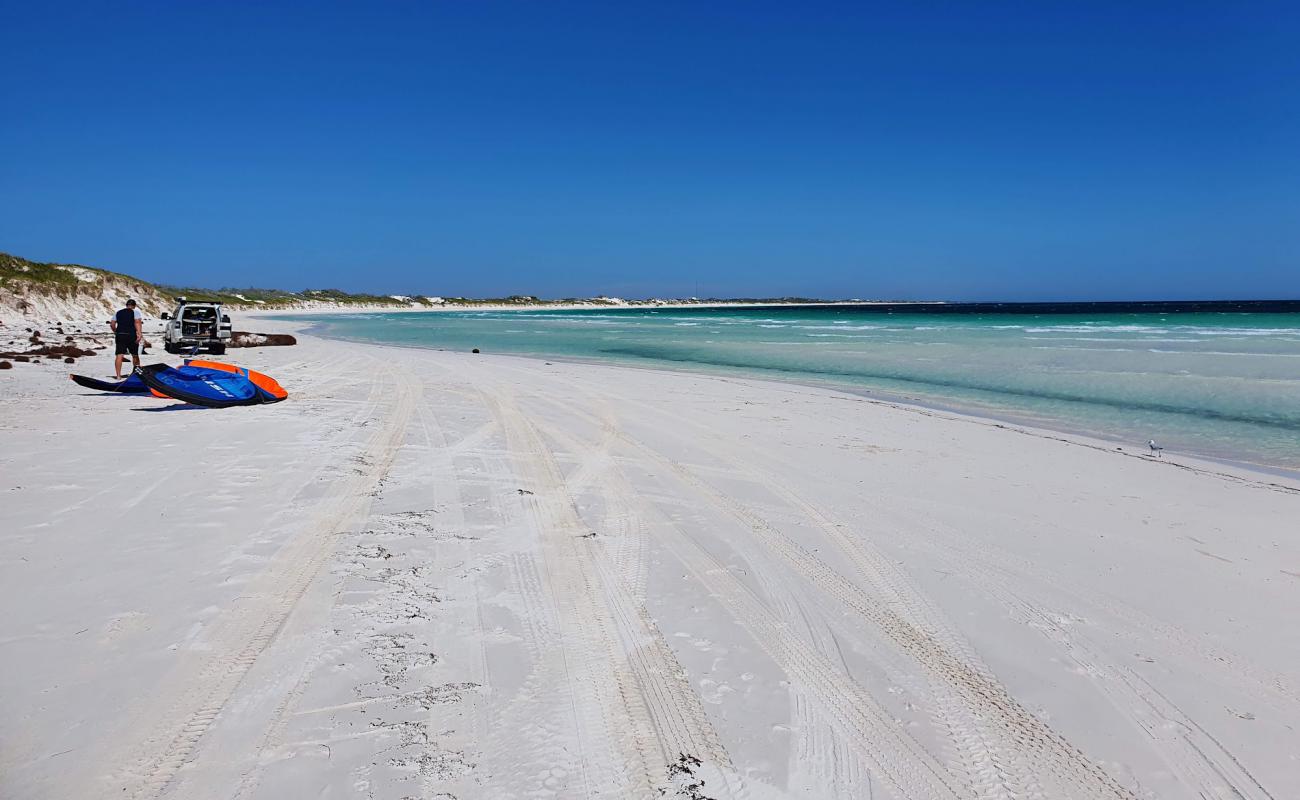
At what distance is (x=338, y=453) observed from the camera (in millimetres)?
7262

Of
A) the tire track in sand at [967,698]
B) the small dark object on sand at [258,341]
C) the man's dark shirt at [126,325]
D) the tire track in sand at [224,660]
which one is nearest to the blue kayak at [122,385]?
the man's dark shirt at [126,325]

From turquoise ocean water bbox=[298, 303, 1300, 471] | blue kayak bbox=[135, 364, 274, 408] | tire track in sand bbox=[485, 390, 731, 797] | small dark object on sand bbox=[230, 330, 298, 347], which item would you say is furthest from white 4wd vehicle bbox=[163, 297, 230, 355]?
tire track in sand bbox=[485, 390, 731, 797]

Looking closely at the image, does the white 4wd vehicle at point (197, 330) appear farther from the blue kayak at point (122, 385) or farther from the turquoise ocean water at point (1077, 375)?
the turquoise ocean water at point (1077, 375)

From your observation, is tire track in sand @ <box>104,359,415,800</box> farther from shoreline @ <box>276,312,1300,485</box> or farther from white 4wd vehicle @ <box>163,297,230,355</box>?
white 4wd vehicle @ <box>163,297,230,355</box>

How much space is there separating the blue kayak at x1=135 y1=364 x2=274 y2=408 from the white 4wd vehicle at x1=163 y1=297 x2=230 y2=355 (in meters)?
8.94

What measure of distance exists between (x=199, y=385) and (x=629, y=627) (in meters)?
8.96

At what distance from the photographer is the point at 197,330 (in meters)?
17.8

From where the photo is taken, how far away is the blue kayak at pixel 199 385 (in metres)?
9.62

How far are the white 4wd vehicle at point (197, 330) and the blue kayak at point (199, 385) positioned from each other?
8.94 meters

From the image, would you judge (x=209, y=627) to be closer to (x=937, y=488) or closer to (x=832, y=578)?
(x=832, y=578)

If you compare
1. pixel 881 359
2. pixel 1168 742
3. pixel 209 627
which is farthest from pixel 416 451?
pixel 881 359

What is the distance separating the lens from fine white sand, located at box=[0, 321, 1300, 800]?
2617 millimetres

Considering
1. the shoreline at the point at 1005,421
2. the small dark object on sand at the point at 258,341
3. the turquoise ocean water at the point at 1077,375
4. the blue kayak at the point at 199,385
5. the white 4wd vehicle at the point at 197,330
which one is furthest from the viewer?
the small dark object on sand at the point at 258,341

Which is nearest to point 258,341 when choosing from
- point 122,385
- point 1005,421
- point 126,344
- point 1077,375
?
point 126,344
